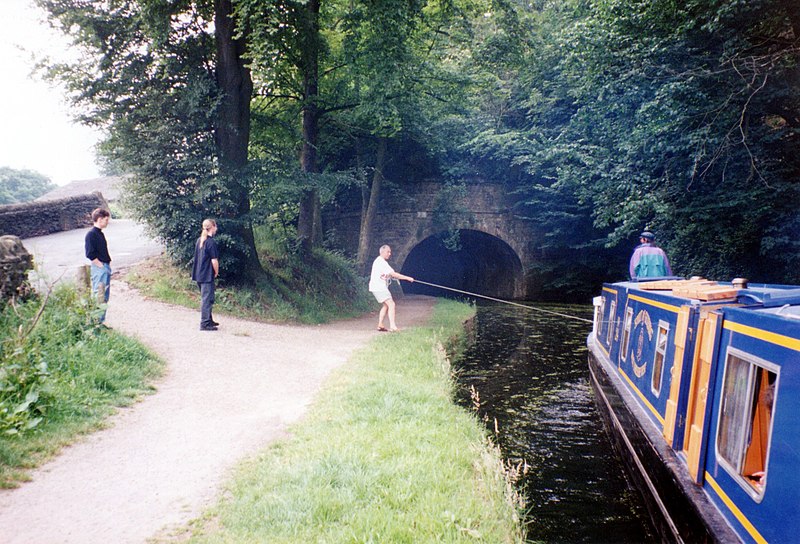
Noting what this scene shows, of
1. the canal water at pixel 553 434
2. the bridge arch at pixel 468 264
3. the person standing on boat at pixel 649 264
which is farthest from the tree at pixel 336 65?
the bridge arch at pixel 468 264

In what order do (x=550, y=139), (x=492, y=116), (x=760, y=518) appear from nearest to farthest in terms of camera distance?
(x=760, y=518) < (x=550, y=139) < (x=492, y=116)

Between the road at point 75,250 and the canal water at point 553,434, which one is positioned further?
the road at point 75,250

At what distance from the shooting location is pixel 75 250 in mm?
10922

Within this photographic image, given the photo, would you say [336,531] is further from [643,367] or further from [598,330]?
[598,330]

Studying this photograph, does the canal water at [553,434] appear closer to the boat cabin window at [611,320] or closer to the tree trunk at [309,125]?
the boat cabin window at [611,320]

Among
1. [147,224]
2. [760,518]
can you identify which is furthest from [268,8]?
[760,518]

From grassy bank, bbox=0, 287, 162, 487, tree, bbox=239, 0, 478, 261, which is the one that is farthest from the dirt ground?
tree, bbox=239, 0, 478, 261

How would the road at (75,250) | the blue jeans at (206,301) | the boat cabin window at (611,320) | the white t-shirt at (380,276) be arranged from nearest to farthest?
the boat cabin window at (611,320) < the blue jeans at (206,301) < the white t-shirt at (380,276) < the road at (75,250)

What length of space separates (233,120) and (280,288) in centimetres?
304

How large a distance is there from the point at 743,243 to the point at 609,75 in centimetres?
397

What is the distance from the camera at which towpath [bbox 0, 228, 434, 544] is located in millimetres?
2695

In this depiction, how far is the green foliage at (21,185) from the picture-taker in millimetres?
44531

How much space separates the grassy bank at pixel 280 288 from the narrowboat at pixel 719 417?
632 cm

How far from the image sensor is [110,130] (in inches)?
347
